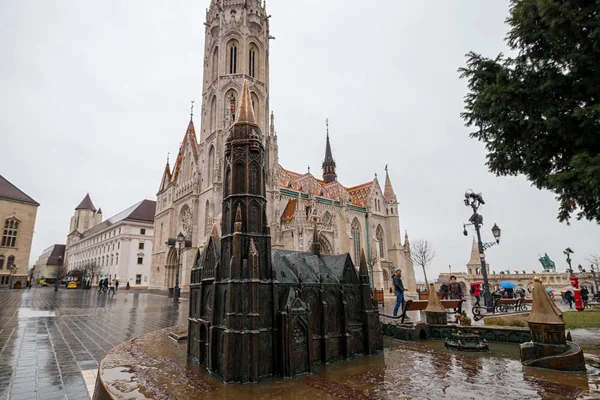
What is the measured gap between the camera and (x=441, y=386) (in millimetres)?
4148

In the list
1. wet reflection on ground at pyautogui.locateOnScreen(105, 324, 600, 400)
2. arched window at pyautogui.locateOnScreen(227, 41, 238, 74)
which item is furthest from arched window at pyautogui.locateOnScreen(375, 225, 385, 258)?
wet reflection on ground at pyautogui.locateOnScreen(105, 324, 600, 400)

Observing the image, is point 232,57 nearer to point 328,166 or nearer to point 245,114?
point 328,166

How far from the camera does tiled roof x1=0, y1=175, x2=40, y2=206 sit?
4208 centimetres

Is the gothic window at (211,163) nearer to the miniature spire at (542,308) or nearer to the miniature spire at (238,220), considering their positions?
the miniature spire at (238,220)

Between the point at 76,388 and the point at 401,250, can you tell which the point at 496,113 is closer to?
the point at 76,388

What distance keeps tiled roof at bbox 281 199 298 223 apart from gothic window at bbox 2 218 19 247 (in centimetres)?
3693

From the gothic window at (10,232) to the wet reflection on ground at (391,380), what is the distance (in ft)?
164

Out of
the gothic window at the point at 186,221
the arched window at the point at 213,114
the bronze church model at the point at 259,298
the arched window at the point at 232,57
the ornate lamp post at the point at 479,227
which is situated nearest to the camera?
the bronze church model at the point at 259,298

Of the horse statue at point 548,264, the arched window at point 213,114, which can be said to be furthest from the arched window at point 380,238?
the horse statue at point 548,264

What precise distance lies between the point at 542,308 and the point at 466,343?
5.52ft

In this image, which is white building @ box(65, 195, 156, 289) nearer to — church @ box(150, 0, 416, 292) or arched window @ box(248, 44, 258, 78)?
church @ box(150, 0, 416, 292)

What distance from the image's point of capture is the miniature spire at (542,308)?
539 centimetres

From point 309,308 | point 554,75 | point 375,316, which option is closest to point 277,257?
point 309,308

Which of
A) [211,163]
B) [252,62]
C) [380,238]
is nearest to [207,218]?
[211,163]
